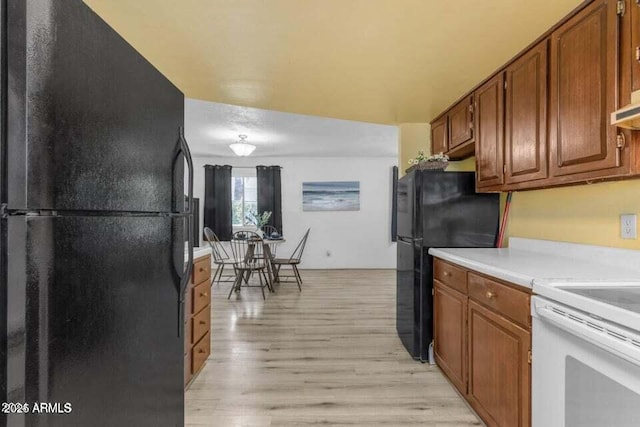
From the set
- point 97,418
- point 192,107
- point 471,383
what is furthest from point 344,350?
point 192,107

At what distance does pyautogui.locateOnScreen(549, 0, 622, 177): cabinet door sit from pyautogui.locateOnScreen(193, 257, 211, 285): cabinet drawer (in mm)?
2137

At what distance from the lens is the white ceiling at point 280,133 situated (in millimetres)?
3920

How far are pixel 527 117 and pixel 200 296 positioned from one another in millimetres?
2317

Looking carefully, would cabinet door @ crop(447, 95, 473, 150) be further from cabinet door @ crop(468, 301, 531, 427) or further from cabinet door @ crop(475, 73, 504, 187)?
cabinet door @ crop(468, 301, 531, 427)

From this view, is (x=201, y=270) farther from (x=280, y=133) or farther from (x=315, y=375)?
(x=280, y=133)

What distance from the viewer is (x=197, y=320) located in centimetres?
221

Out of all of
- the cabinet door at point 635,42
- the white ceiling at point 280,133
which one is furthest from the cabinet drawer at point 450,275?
the white ceiling at point 280,133

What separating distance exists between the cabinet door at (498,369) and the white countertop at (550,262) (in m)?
0.23

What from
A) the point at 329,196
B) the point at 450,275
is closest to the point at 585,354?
the point at 450,275

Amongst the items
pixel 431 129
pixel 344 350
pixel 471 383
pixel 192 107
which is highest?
pixel 192 107

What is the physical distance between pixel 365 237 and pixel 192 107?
4.18m

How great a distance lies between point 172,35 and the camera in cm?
182

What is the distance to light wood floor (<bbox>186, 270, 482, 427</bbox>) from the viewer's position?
1.88 metres

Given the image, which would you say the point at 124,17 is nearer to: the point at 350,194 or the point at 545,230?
the point at 545,230
